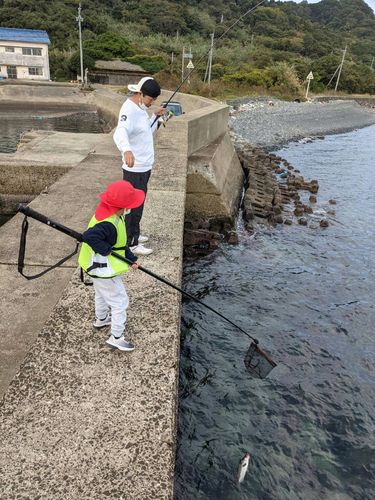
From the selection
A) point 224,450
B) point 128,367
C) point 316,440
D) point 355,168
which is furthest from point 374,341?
point 355,168

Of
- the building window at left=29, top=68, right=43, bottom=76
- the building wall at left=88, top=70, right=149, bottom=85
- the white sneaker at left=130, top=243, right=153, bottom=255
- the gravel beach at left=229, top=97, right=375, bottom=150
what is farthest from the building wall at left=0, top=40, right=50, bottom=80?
the white sneaker at left=130, top=243, right=153, bottom=255

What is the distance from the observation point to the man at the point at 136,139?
3674mm

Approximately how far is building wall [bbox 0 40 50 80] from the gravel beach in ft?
76.7

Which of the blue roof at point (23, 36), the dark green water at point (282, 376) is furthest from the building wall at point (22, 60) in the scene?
the dark green water at point (282, 376)

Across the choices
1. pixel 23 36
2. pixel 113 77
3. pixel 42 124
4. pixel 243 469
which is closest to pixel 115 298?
pixel 243 469

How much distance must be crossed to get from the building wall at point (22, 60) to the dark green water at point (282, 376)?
42441 mm

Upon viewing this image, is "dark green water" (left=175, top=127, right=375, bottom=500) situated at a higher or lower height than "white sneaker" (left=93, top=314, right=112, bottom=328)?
lower

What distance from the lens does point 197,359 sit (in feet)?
15.7

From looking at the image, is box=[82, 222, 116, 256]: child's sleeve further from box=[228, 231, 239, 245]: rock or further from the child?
box=[228, 231, 239, 245]: rock

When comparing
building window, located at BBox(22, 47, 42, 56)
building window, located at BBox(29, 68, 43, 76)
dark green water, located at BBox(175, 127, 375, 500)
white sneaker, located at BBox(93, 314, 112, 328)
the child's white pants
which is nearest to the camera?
the child's white pants

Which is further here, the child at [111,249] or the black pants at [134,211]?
the black pants at [134,211]

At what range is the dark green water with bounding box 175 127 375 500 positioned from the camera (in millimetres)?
3521

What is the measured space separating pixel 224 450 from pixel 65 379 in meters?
1.90

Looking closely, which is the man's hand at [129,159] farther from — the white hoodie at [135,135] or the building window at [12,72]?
the building window at [12,72]
